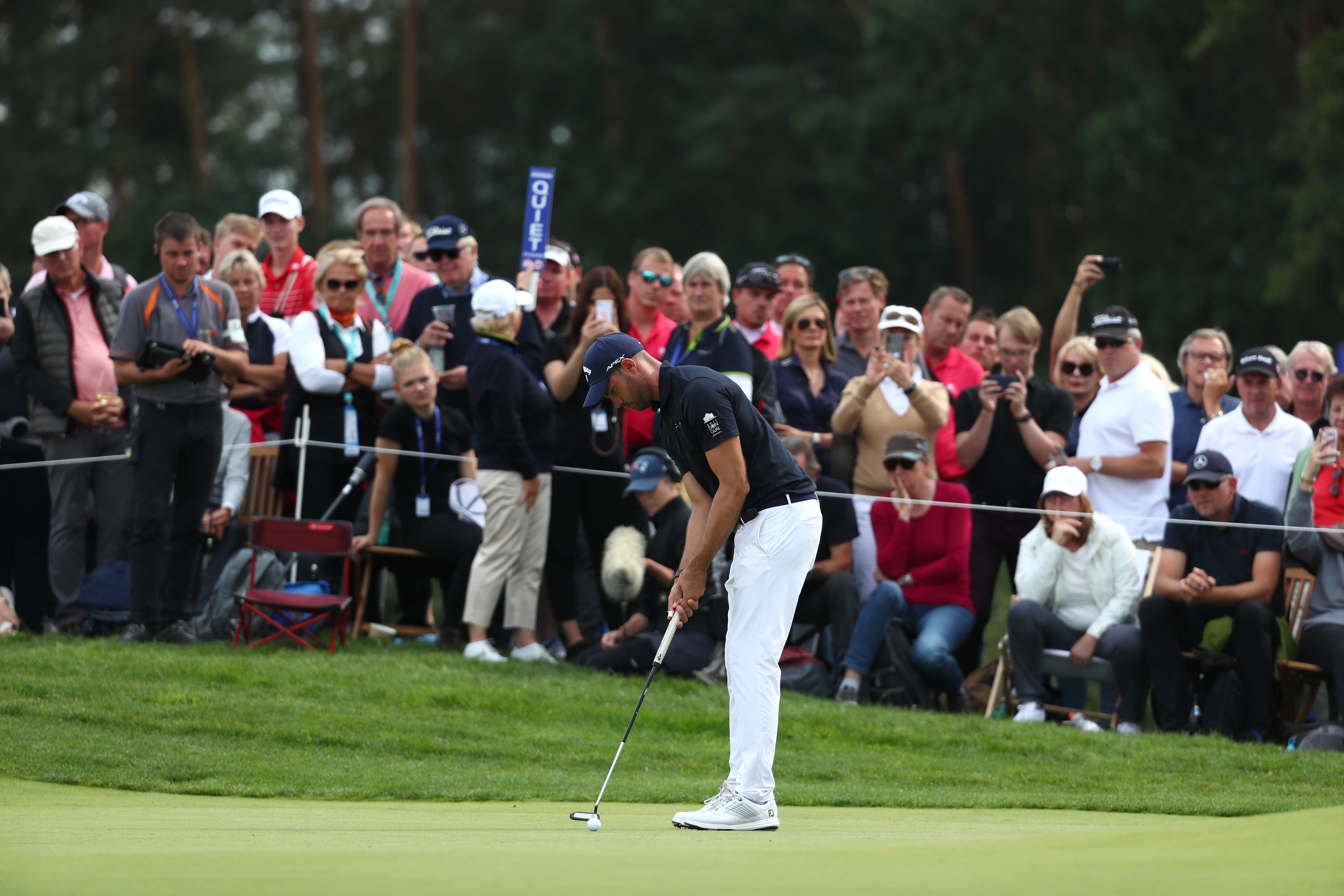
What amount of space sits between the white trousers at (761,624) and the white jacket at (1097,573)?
395 centimetres

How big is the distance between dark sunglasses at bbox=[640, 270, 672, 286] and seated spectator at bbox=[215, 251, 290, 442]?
8.45 feet

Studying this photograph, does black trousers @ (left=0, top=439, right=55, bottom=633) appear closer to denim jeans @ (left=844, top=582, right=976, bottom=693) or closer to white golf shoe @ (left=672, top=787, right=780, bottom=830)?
denim jeans @ (left=844, top=582, right=976, bottom=693)

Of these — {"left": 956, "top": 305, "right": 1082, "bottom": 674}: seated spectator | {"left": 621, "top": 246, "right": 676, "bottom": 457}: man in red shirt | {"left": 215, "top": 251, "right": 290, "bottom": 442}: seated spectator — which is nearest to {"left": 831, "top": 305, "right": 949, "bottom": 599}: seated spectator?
{"left": 956, "top": 305, "right": 1082, "bottom": 674}: seated spectator

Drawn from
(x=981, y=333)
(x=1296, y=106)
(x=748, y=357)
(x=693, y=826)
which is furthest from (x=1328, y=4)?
(x=693, y=826)

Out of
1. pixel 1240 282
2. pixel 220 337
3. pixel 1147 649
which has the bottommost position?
pixel 1147 649

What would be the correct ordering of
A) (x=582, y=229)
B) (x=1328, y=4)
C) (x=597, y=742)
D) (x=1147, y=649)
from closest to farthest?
(x=597, y=742), (x=1147, y=649), (x=1328, y=4), (x=582, y=229)

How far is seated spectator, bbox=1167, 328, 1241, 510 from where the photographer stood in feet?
38.4

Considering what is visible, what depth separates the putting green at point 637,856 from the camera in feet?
14.2

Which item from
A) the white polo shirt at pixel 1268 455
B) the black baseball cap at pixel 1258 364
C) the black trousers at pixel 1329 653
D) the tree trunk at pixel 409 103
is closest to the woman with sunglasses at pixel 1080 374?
the black baseball cap at pixel 1258 364

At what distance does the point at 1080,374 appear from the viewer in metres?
11.8

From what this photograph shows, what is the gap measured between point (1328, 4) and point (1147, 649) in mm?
21514

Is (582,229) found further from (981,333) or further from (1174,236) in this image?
(981,333)

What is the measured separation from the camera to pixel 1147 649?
10.1 meters

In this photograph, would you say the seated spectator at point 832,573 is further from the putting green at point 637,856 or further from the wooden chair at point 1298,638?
the putting green at point 637,856
